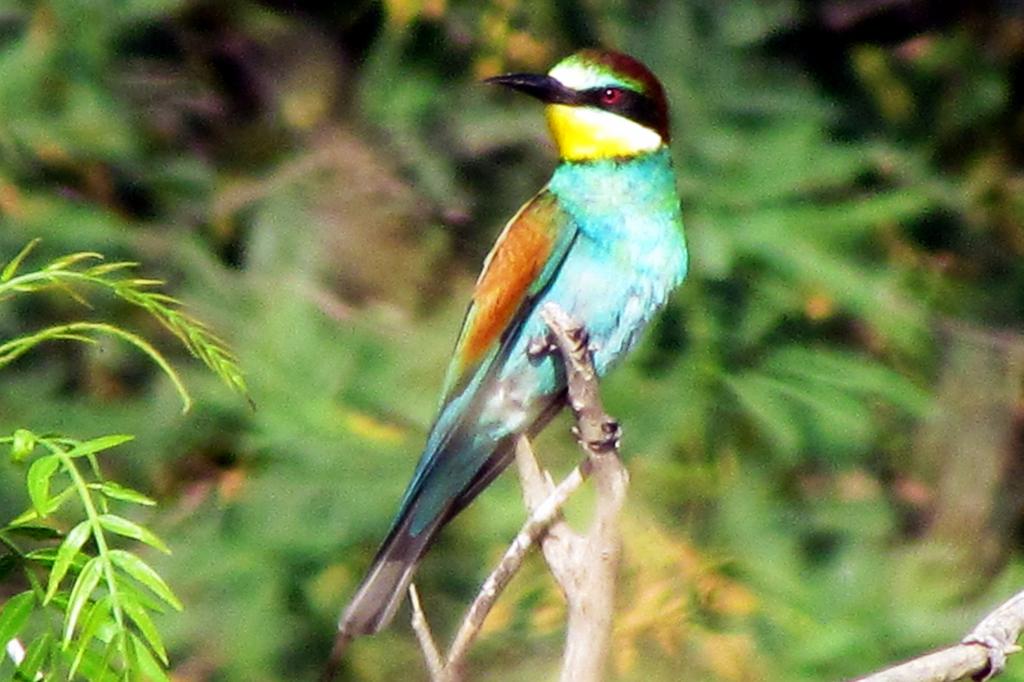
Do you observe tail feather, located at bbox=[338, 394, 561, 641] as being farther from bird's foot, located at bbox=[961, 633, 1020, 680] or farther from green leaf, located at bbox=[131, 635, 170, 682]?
green leaf, located at bbox=[131, 635, 170, 682]

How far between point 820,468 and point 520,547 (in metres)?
1.91

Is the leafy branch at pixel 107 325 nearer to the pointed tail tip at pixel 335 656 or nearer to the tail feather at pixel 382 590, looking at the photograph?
the pointed tail tip at pixel 335 656

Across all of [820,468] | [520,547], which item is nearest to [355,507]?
[820,468]

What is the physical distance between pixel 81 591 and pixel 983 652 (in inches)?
24.9

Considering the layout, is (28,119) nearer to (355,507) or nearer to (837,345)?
(355,507)

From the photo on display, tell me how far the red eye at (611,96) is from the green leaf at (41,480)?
47.8 inches

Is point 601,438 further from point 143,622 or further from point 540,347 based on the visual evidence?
point 143,622

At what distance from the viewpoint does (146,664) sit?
105 cm

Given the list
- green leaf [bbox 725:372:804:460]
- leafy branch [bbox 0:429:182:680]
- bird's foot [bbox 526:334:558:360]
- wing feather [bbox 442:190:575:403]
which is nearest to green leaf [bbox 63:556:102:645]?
leafy branch [bbox 0:429:182:680]

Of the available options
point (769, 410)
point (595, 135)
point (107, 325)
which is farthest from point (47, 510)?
point (769, 410)

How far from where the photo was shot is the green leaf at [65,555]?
40.4 inches

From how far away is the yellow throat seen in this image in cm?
220

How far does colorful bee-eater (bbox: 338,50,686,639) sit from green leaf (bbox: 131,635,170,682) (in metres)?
0.91

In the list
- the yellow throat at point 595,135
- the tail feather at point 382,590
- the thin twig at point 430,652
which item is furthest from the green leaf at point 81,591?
the yellow throat at point 595,135
